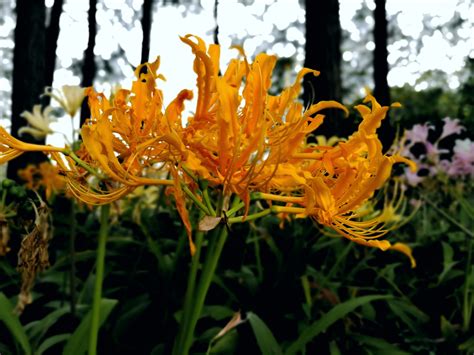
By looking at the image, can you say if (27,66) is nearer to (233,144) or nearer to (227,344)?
(227,344)

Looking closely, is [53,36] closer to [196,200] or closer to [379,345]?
[379,345]

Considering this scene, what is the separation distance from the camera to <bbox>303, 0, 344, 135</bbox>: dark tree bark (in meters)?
3.70

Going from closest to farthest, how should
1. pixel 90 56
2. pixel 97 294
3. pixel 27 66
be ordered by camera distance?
pixel 97 294, pixel 27 66, pixel 90 56

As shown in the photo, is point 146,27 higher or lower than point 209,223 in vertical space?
higher

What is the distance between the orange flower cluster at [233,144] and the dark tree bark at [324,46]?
2.81 meters

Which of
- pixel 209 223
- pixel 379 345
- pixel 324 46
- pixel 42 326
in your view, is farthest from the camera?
pixel 324 46

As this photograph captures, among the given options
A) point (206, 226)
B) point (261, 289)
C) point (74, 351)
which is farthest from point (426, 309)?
point (206, 226)

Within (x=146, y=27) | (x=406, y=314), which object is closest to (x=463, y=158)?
(x=406, y=314)

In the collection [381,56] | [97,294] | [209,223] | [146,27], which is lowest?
[97,294]

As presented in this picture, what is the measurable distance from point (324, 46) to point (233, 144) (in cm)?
322

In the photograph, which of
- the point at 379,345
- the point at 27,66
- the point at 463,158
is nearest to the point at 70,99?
the point at 379,345

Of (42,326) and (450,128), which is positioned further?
(450,128)

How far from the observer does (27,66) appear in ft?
15.6

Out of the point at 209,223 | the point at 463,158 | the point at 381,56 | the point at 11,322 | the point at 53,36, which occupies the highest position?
the point at 53,36
